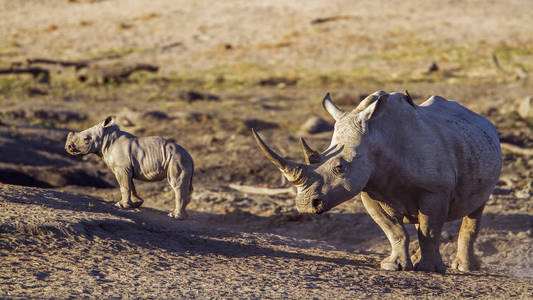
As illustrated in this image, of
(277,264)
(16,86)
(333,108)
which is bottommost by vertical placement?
(16,86)

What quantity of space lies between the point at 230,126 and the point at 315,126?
1.98 metres

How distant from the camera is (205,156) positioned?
14.7 meters

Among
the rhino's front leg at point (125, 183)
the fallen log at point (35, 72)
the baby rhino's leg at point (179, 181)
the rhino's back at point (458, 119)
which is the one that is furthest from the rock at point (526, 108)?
the fallen log at point (35, 72)

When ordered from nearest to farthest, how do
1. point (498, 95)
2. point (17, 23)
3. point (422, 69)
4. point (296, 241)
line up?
point (296, 241)
point (498, 95)
point (422, 69)
point (17, 23)

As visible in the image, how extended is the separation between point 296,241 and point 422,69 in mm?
17808

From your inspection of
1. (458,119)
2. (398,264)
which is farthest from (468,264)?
(458,119)

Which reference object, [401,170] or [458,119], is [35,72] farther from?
[401,170]

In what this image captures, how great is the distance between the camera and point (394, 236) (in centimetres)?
704

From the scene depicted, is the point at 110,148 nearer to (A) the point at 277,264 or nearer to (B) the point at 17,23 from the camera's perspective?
(A) the point at 277,264

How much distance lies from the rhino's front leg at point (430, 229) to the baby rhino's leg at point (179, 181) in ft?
10.4

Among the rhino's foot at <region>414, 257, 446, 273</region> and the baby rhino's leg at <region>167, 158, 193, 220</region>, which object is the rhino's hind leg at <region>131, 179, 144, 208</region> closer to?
the baby rhino's leg at <region>167, 158, 193, 220</region>

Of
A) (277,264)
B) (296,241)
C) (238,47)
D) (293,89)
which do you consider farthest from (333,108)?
(238,47)

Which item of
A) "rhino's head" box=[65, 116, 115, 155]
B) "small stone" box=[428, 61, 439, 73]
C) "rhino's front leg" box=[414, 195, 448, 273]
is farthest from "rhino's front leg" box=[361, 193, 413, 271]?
"small stone" box=[428, 61, 439, 73]

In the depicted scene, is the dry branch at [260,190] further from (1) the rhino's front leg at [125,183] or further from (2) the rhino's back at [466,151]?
(2) the rhino's back at [466,151]
